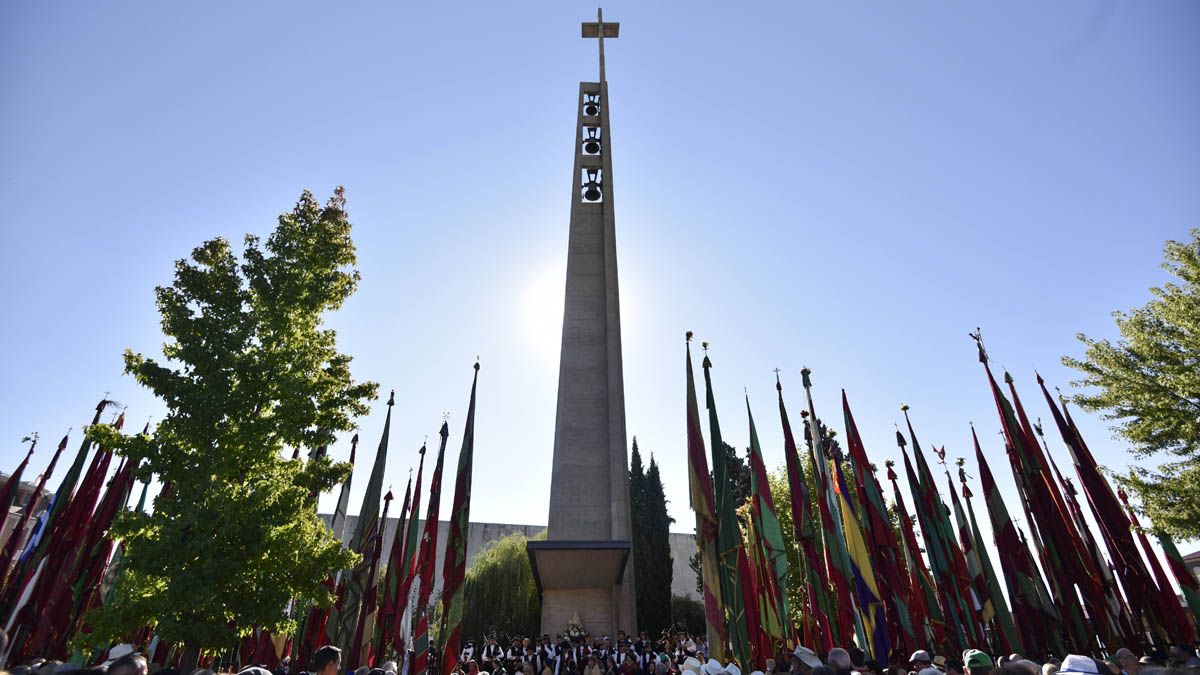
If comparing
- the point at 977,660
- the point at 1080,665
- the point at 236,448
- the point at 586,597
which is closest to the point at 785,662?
the point at 977,660

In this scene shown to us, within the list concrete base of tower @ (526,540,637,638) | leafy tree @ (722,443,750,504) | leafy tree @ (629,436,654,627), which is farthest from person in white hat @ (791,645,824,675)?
leafy tree @ (722,443,750,504)

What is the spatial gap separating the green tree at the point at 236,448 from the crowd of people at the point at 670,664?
1.11 metres

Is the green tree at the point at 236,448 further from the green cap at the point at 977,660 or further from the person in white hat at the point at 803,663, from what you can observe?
the green cap at the point at 977,660

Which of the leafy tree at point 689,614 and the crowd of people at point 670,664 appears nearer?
the crowd of people at point 670,664

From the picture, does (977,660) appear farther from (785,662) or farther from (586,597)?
(586,597)

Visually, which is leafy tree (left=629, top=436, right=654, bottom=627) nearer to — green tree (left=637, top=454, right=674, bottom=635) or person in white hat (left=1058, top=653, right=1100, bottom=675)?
green tree (left=637, top=454, right=674, bottom=635)

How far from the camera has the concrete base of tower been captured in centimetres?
1756

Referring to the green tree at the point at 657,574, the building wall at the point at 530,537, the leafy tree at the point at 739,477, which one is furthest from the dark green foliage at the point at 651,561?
the building wall at the point at 530,537

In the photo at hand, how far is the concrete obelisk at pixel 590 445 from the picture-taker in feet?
59.1

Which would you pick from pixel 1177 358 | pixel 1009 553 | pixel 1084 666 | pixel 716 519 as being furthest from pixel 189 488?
pixel 1177 358

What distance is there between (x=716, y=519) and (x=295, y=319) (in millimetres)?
10097

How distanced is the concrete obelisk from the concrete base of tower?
3 centimetres

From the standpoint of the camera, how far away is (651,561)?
109 feet

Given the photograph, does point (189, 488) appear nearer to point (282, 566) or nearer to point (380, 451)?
point (282, 566)
